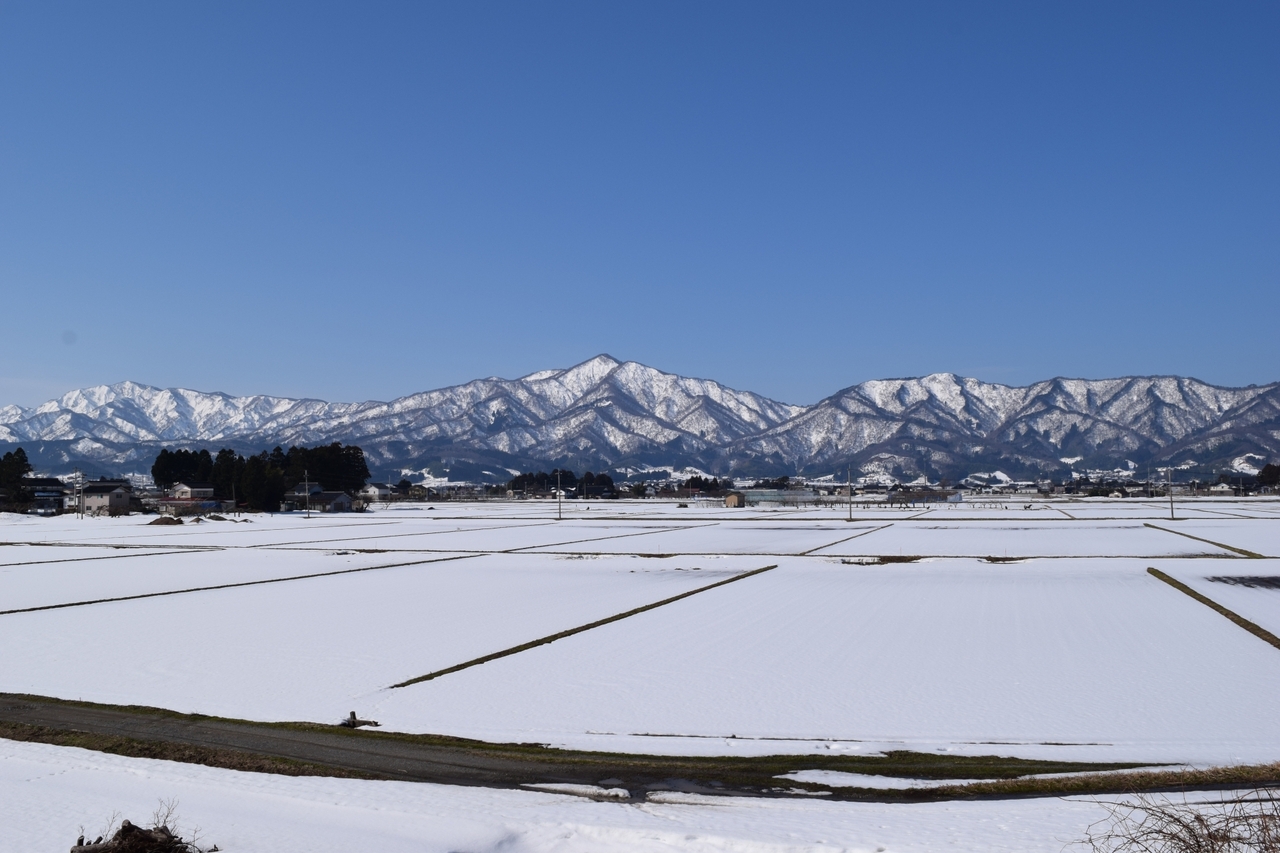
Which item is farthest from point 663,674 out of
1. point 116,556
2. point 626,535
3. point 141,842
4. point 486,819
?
point 626,535

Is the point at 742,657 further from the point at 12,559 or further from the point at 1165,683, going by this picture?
the point at 12,559

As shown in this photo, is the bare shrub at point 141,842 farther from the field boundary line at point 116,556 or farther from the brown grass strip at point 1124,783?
the field boundary line at point 116,556

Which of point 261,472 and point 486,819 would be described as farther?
point 261,472

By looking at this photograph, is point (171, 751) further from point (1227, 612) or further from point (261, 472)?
point (261, 472)

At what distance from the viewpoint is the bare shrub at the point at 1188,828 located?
21.9 ft

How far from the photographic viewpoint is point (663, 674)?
52.7 feet

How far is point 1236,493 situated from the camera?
166m

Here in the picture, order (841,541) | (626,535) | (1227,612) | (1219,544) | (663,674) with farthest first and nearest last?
(626,535) → (841,541) → (1219,544) → (1227,612) → (663,674)

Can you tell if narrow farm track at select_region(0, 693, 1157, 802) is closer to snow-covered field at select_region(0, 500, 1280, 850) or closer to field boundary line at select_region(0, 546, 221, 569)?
snow-covered field at select_region(0, 500, 1280, 850)

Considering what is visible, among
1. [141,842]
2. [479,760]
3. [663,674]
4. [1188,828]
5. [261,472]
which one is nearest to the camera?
[1188,828]

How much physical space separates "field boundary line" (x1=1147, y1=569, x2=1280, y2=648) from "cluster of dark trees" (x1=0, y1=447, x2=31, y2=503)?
11823 centimetres

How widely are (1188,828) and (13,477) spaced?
12835 centimetres

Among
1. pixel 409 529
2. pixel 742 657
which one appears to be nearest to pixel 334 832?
pixel 742 657

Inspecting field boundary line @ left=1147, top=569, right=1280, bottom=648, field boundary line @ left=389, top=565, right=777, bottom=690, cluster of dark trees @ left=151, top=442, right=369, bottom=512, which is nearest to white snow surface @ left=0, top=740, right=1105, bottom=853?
field boundary line @ left=389, top=565, right=777, bottom=690
